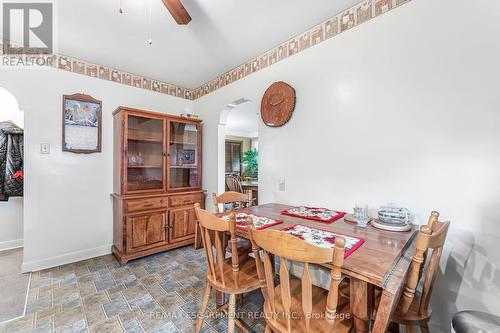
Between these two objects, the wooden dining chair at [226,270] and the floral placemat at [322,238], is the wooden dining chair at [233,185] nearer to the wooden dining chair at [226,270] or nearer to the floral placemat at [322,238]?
the wooden dining chair at [226,270]

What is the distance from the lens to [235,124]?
21.3 ft

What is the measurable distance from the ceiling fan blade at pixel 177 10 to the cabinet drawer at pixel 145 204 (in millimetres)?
2027

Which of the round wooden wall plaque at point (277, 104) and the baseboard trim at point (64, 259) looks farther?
the baseboard trim at point (64, 259)

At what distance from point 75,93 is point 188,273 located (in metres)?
2.55

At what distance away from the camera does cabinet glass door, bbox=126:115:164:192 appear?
2758 millimetres

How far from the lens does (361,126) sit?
5.64 ft

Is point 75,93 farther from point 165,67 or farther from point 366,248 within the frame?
point 366,248

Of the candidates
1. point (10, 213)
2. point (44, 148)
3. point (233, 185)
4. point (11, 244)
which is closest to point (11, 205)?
point (10, 213)

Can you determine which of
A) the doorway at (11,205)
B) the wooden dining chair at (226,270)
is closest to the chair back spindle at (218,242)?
the wooden dining chair at (226,270)

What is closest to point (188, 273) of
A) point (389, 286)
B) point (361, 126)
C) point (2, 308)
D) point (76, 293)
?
point (76, 293)

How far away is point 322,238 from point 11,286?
2965 mm

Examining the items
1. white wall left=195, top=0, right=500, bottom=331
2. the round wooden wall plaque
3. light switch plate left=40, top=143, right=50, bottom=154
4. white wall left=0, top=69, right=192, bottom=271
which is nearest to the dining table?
white wall left=195, top=0, right=500, bottom=331

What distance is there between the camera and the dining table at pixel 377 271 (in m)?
0.80

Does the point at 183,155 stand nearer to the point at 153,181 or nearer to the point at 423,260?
the point at 153,181
